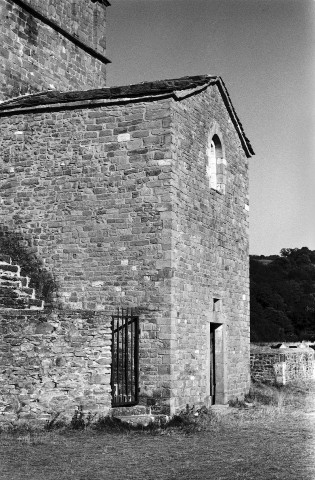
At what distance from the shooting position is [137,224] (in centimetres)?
1226

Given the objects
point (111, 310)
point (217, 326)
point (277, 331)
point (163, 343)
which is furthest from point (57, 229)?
point (277, 331)

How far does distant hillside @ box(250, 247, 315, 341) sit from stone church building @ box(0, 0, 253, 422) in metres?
31.0

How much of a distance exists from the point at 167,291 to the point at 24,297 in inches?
105

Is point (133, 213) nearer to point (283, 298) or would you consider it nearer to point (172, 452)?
point (172, 452)

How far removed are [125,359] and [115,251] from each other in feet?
6.74

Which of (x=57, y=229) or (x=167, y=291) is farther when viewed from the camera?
(x=57, y=229)

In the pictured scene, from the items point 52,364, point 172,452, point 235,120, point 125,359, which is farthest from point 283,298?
point 172,452

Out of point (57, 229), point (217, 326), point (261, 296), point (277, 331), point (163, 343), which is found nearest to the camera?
point (163, 343)

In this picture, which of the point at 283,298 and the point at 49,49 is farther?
the point at 283,298

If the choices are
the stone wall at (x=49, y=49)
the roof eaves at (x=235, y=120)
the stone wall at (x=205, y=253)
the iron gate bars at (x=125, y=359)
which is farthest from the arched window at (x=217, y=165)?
the stone wall at (x=49, y=49)

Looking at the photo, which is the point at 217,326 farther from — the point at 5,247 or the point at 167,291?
the point at 5,247

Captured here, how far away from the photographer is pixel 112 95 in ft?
41.6

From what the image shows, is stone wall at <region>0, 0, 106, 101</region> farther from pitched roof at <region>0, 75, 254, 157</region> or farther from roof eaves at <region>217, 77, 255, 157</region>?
roof eaves at <region>217, 77, 255, 157</region>

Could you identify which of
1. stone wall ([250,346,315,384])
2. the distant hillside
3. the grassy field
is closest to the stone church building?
the grassy field
